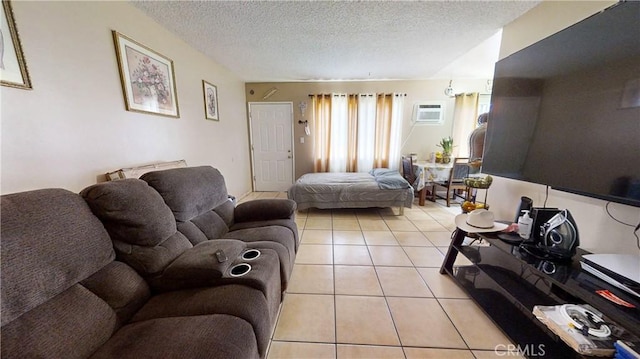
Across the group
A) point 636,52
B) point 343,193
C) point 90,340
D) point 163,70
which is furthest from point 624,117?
point 163,70

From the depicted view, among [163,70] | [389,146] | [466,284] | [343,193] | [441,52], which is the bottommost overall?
[466,284]

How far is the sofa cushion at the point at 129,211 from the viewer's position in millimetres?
1056

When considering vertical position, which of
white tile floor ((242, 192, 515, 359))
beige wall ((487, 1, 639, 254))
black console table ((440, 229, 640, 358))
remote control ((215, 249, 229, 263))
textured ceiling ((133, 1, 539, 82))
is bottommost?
white tile floor ((242, 192, 515, 359))

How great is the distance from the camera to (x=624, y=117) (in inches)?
39.4

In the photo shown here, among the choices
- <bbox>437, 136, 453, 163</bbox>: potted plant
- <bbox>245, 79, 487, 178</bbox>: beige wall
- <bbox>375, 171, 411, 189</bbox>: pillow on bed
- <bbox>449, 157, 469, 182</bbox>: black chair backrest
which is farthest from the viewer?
<bbox>245, 79, 487, 178</bbox>: beige wall

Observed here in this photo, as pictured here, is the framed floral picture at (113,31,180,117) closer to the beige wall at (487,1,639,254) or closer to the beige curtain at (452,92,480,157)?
the beige wall at (487,1,639,254)

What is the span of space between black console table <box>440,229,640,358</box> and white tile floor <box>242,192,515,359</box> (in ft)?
0.32

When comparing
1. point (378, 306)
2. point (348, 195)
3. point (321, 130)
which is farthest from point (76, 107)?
point (321, 130)

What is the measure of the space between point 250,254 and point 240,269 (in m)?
0.15

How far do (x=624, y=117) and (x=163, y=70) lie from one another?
334cm

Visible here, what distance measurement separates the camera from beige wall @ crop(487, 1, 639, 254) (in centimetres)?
128

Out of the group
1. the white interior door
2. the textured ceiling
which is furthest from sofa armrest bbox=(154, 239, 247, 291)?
the white interior door

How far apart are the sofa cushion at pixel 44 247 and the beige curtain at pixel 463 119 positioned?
5255 mm

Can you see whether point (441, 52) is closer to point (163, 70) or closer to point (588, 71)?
point (588, 71)
